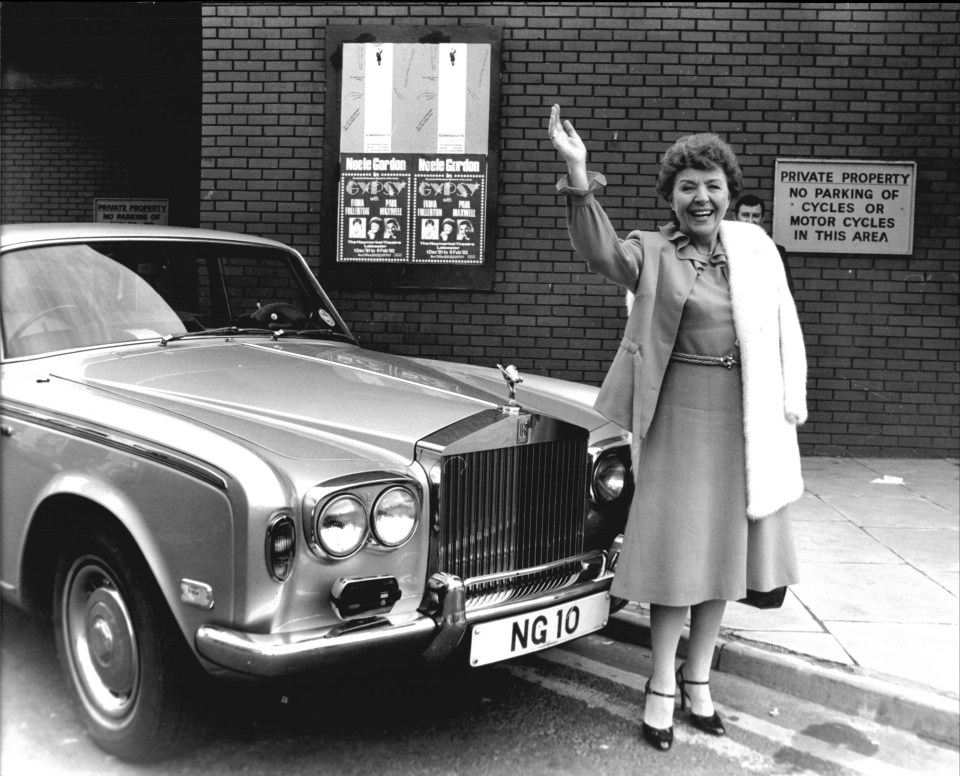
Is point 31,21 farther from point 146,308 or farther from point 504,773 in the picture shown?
point 504,773

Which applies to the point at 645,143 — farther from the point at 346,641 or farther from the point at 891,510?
the point at 346,641

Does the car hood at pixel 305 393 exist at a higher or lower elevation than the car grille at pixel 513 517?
higher

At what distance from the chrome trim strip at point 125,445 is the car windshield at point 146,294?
37 cm

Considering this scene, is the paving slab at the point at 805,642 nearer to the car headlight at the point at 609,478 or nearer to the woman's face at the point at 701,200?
the car headlight at the point at 609,478

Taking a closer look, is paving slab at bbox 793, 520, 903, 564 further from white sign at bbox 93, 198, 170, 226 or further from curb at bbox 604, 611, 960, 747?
white sign at bbox 93, 198, 170, 226

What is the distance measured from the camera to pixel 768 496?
3.00 m

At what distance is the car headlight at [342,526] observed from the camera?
2.55 m

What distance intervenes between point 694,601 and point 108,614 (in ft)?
5.77

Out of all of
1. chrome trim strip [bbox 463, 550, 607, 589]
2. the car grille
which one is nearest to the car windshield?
the car grille

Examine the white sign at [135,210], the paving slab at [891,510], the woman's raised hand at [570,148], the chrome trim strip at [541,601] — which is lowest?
the paving slab at [891,510]

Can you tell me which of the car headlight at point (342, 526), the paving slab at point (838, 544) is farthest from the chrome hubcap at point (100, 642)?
the paving slab at point (838, 544)

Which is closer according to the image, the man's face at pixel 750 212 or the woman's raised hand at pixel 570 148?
the woman's raised hand at pixel 570 148

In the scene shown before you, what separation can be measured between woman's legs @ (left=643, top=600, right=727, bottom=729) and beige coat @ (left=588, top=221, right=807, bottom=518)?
390mm

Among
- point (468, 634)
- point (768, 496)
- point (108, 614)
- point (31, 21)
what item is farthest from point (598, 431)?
point (31, 21)
